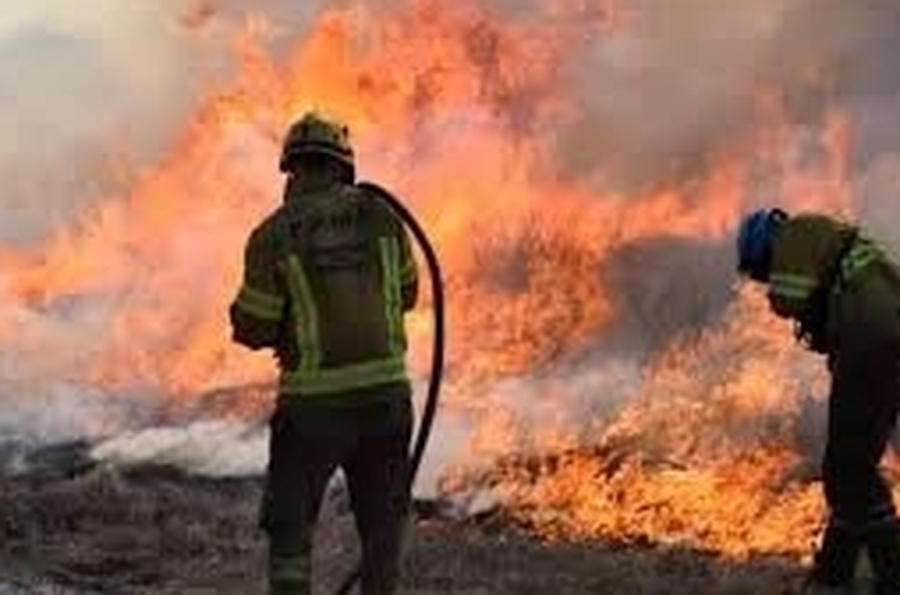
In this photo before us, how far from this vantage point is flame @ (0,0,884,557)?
15586 millimetres

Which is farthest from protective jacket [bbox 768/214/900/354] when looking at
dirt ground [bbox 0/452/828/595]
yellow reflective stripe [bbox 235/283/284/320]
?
yellow reflective stripe [bbox 235/283/284/320]

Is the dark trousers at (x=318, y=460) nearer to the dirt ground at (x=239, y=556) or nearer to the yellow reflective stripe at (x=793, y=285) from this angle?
the yellow reflective stripe at (x=793, y=285)

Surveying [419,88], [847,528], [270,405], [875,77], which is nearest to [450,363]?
[270,405]

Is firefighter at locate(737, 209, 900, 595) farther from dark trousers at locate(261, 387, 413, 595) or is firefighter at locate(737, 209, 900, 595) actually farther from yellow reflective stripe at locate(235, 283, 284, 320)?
yellow reflective stripe at locate(235, 283, 284, 320)

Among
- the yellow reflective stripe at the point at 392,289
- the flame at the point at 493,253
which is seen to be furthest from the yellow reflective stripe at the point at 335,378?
the flame at the point at 493,253

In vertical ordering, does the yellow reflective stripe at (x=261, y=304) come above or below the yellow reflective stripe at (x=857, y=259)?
below

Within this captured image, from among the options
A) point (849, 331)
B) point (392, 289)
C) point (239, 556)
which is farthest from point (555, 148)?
point (392, 289)

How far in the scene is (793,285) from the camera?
383 inches

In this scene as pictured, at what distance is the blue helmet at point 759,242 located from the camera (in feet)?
32.3

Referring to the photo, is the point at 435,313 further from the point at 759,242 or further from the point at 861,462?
the point at 861,462

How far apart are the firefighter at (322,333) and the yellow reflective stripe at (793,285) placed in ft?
6.33

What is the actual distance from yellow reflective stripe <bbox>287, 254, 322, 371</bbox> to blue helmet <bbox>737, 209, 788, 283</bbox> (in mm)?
2332

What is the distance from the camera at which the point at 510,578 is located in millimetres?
11875

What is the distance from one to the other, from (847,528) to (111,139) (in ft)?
45.5
